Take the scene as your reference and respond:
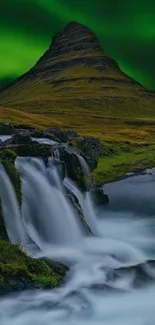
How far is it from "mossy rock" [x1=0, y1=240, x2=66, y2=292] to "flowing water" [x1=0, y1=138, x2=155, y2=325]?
338 millimetres

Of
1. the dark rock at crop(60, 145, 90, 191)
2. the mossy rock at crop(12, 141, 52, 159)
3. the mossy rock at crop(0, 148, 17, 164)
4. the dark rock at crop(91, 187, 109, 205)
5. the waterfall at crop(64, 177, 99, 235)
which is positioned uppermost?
the mossy rock at crop(0, 148, 17, 164)

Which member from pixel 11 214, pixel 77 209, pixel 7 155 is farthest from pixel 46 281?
pixel 77 209

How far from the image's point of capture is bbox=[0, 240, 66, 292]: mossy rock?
52.3ft

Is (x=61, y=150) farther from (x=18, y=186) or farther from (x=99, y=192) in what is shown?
(x=18, y=186)

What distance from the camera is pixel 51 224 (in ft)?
79.4

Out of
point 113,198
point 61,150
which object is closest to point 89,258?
point 61,150

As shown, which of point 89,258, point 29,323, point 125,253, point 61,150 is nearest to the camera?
point 29,323

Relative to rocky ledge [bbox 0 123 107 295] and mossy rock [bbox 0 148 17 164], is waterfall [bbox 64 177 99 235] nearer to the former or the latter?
rocky ledge [bbox 0 123 107 295]

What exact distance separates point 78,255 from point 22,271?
6.05 m

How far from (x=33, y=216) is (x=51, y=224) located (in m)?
1.09

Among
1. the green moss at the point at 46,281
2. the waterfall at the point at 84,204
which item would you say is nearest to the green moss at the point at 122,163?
the waterfall at the point at 84,204

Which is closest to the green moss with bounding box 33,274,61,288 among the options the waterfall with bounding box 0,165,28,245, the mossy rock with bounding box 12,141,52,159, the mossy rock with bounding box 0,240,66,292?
the mossy rock with bounding box 0,240,66,292

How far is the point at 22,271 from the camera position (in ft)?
53.3

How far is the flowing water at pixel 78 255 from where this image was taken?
15750mm
